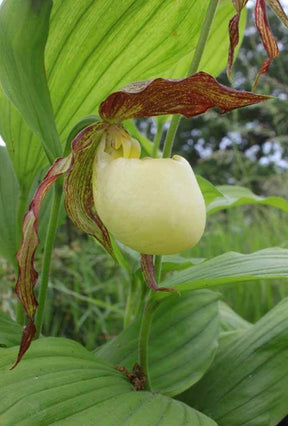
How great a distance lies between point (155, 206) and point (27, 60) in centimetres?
31

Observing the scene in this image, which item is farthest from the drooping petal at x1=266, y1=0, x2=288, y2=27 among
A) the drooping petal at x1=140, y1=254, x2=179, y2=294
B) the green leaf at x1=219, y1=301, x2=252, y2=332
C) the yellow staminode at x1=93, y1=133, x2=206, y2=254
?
the green leaf at x1=219, y1=301, x2=252, y2=332

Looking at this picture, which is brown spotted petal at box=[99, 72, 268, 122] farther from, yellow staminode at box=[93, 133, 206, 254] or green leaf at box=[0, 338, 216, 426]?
green leaf at box=[0, 338, 216, 426]

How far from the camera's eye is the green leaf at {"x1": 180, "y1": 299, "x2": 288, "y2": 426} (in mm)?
827

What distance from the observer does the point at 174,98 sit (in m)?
0.66

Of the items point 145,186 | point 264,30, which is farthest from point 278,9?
point 145,186

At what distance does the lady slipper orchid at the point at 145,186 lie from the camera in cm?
59

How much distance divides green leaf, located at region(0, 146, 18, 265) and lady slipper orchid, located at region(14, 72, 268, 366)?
0.37 meters

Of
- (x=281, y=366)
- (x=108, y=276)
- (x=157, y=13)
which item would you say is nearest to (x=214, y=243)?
(x=108, y=276)

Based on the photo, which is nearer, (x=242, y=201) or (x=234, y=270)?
(x=234, y=270)

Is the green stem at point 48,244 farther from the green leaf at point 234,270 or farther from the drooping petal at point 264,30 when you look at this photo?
the drooping petal at point 264,30

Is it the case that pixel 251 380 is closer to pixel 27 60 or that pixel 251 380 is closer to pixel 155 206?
pixel 155 206

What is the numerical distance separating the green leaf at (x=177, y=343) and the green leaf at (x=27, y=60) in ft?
1.44

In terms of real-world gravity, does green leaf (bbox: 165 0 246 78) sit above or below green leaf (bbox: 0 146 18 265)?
above

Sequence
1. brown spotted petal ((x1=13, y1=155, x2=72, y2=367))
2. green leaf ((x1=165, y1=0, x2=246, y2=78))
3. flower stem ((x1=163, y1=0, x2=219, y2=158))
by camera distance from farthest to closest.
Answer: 1. green leaf ((x1=165, y1=0, x2=246, y2=78))
2. flower stem ((x1=163, y1=0, x2=219, y2=158))
3. brown spotted petal ((x1=13, y1=155, x2=72, y2=367))
